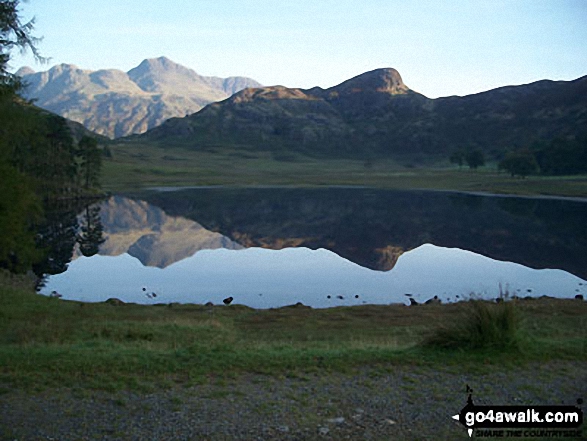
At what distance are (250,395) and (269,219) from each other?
5968 centimetres

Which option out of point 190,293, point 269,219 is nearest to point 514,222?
point 269,219

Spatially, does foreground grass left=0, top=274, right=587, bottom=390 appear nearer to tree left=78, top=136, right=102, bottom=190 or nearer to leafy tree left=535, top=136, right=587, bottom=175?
tree left=78, top=136, right=102, bottom=190

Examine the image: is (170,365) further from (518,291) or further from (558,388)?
(518,291)

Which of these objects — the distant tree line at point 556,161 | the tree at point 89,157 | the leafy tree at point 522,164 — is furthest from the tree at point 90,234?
the distant tree line at point 556,161

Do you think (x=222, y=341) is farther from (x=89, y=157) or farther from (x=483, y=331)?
(x=89, y=157)

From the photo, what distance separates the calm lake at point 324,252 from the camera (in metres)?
32.0

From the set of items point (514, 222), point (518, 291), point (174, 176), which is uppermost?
point (174, 176)

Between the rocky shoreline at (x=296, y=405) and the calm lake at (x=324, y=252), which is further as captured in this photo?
the calm lake at (x=324, y=252)

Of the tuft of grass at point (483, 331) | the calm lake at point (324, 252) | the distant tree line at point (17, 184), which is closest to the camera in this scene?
the tuft of grass at point (483, 331)

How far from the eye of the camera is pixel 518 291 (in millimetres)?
31672

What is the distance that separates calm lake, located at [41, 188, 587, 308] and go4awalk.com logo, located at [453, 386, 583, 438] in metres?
10.6

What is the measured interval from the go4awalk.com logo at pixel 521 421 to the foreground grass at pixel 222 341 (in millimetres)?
2374

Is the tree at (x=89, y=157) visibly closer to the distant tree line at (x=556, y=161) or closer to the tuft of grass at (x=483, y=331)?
the tuft of grass at (x=483, y=331)

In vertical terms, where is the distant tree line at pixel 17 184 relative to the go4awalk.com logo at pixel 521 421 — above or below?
above
